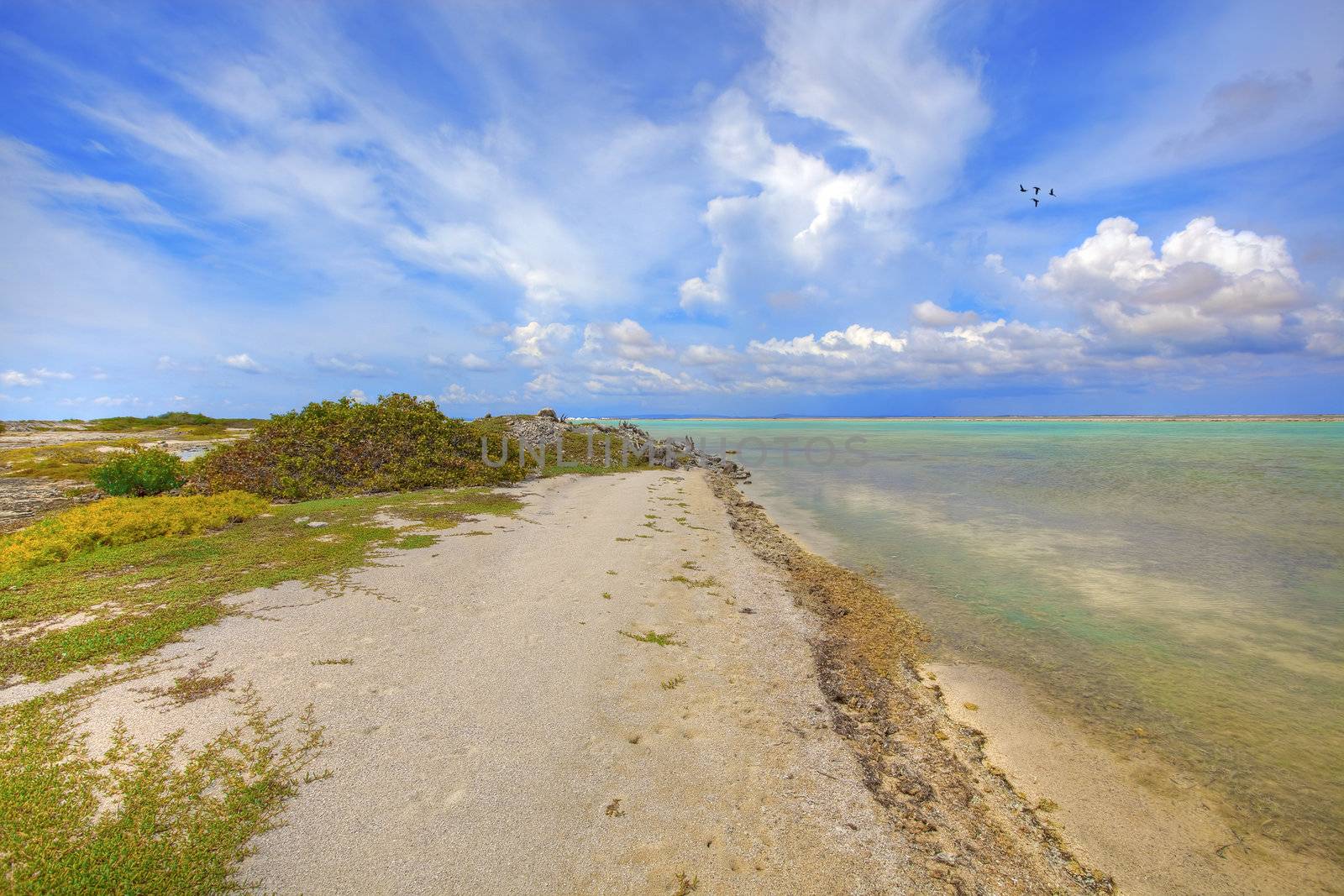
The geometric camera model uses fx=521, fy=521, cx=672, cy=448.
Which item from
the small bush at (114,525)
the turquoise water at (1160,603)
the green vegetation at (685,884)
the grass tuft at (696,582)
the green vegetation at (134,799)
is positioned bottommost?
the turquoise water at (1160,603)

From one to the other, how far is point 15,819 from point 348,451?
19481mm

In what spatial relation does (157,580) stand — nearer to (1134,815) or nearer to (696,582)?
(696,582)

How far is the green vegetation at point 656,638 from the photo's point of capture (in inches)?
322

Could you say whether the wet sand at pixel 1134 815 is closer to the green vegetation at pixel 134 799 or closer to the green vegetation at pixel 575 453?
the green vegetation at pixel 134 799

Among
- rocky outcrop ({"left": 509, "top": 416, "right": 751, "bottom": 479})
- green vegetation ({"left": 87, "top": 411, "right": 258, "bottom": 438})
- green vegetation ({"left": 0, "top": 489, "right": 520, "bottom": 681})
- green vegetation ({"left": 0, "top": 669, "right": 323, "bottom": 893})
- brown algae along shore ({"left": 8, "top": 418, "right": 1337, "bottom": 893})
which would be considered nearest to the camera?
green vegetation ({"left": 0, "top": 669, "right": 323, "bottom": 893})

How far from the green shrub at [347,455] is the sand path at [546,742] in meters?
12.2

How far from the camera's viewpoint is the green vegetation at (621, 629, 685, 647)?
8172 mm

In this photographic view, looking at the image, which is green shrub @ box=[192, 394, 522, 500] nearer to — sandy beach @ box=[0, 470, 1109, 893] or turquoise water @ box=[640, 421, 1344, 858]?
sandy beach @ box=[0, 470, 1109, 893]

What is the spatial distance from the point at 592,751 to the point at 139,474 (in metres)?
22.0

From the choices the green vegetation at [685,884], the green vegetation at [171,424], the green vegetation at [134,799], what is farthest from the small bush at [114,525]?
the green vegetation at [171,424]

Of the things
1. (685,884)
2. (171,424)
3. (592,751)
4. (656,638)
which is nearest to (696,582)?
(656,638)

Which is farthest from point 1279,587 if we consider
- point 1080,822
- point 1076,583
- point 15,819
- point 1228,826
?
point 15,819

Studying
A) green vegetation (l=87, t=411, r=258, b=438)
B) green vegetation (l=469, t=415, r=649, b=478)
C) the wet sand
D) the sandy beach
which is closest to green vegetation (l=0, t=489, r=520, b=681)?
the sandy beach

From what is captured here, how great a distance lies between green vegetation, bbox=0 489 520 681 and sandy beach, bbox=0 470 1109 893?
0.61 m
